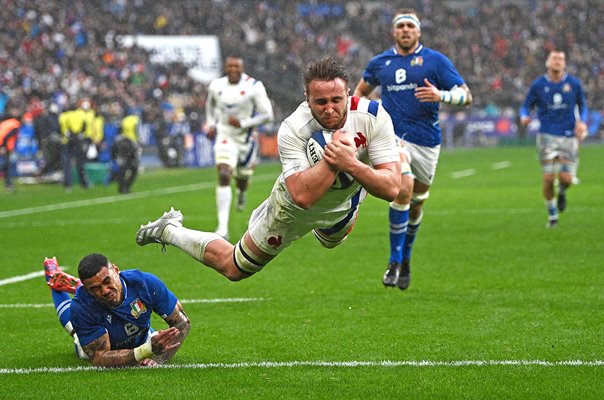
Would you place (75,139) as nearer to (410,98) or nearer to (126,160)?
(126,160)

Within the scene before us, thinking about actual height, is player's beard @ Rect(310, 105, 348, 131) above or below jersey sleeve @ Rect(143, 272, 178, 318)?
above

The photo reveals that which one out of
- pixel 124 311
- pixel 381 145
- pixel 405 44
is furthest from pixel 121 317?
pixel 405 44

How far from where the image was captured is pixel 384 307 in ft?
33.0

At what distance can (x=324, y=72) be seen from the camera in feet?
22.0

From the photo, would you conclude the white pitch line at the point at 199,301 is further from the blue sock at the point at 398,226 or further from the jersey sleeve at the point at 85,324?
the jersey sleeve at the point at 85,324

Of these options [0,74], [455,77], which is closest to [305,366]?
[455,77]

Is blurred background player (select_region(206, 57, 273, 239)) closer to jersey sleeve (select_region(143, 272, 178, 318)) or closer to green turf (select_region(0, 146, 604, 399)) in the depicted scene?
green turf (select_region(0, 146, 604, 399))

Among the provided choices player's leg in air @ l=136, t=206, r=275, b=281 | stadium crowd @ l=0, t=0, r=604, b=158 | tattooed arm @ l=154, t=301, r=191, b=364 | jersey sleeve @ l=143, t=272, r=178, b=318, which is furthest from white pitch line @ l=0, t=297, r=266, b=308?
stadium crowd @ l=0, t=0, r=604, b=158

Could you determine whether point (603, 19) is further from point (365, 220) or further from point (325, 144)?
point (325, 144)

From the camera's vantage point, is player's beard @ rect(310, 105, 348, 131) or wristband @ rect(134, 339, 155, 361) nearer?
player's beard @ rect(310, 105, 348, 131)

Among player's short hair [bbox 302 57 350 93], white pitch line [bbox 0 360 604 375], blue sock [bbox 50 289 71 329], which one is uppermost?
player's short hair [bbox 302 57 350 93]

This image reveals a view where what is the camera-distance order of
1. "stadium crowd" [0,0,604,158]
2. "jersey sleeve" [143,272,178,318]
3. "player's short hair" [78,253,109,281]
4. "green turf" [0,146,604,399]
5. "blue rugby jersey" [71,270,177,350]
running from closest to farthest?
"green turf" [0,146,604,399], "player's short hair" [78,253,109,281], "blue rugby jersey" [71,270,177,350], "jersey sleeve" [143,272,178,318], "stadium crowd" [0,0,604,158]

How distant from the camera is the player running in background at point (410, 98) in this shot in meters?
10.8

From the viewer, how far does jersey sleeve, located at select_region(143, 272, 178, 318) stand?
7.62 meters
